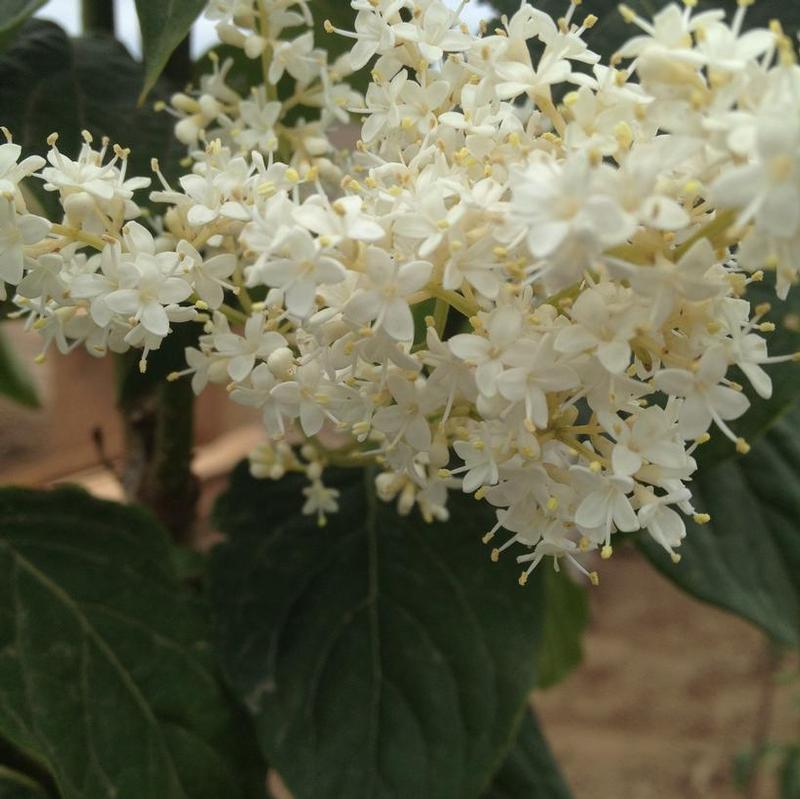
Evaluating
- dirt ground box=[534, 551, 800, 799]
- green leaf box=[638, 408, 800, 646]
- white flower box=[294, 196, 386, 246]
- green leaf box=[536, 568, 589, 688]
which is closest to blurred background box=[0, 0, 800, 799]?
dirt ground box=[534, 551, 800, 799]

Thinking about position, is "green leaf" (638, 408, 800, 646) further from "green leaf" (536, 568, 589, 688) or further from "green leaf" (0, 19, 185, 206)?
"green leaf" (0, 19, 185, 206)

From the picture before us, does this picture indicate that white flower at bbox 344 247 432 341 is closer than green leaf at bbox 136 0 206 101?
Yes

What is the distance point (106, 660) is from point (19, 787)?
11cm

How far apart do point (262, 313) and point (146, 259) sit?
0.05m

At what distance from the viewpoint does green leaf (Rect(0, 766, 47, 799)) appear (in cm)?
64

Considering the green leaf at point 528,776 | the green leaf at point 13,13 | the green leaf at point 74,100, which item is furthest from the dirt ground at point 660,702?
the green leaf at point 13,13

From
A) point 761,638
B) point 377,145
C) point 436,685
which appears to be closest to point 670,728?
point 761,638

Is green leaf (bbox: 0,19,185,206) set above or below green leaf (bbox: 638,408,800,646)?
above

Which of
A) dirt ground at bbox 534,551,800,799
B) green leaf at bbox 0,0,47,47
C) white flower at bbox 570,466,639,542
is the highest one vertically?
green leaf at bbox 0,0,47,47

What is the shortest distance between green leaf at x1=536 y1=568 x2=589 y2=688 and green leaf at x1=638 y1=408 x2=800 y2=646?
0.26m

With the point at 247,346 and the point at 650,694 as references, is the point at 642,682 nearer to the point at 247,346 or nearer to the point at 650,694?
the point at 650,694

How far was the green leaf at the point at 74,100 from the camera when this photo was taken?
23.5 inches

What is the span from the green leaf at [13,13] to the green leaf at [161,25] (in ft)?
0.16

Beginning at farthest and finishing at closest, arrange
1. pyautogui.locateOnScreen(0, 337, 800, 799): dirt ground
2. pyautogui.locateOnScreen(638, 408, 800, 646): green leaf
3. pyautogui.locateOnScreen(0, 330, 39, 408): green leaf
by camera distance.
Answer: pyautogui.locateOnScreen(0, 337, 800, 799): dirt ground → pyautogui.locateOnScreen(0, 330, 39, 408): green leaf → pyautogui.locateOnScreen(638, 408, 800, 646): green leaf
